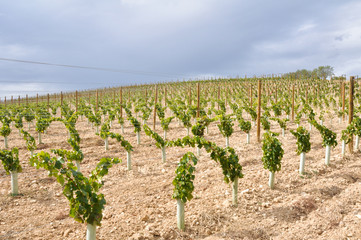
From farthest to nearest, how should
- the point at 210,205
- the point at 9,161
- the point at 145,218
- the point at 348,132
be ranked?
1. the point at 348,132
2. the point at 9,161
3. the point at 210,205
4. the point at 145,218

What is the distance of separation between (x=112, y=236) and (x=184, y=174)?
176 centimetres

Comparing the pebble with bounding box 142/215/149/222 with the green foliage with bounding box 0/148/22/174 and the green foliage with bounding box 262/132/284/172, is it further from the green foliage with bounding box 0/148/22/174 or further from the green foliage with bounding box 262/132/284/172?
the green foliage with bounding box 0/148/22/174

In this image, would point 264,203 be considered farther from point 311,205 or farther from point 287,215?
point 311,205

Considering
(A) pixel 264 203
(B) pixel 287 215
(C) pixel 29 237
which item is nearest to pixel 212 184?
(A) pixel 264 203

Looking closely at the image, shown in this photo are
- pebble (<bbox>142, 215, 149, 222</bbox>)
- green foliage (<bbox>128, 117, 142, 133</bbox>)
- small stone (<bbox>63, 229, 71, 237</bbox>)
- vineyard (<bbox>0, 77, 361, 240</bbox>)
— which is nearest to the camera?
vineyard (<bbox>0, 77, 361, 240</bbox>)

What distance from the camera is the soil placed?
4699 mm

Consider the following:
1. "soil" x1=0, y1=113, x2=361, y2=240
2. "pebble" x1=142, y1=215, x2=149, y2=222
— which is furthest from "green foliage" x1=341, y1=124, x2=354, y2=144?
"pebble" x1=142, y1=215, x2=149, y2=222

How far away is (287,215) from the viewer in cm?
505

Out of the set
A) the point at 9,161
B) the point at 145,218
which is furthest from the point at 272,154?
the point at 9,161

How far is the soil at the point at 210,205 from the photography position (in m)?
4.70

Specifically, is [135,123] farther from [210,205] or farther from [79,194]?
[79,194]

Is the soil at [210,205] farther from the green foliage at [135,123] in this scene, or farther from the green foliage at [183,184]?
the green foliage at [135,123]

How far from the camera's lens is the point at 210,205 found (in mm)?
5602

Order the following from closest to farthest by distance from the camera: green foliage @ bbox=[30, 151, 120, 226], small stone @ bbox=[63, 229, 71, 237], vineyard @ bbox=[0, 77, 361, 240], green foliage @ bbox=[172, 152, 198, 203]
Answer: green foliage @ bbox=[30, 151, 120, 226], vineyard @ bbox=[0, 77, 361, 240], green foliage @ bbox=[172, 152, 198, 203], small stone @ bbox=[63, 229, 71, 237]
